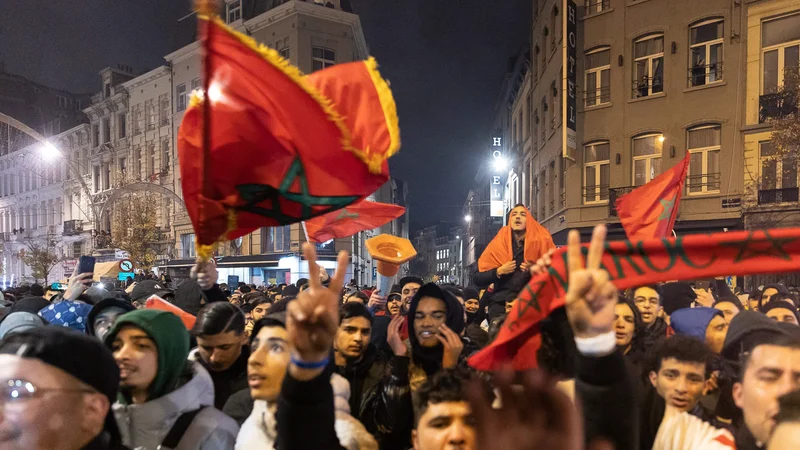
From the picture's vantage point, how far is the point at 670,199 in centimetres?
673

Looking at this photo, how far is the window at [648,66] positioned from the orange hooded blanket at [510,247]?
15.3 metres

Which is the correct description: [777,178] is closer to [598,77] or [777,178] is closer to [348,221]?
[598,77]

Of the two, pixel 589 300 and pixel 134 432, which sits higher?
pixel 589 300

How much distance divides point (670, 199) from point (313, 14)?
26466 mm

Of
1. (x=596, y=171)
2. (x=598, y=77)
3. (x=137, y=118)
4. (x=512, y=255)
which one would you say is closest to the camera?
(x=512, y=255)

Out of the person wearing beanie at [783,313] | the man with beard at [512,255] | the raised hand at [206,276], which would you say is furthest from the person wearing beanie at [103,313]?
the person wearing beanie at [783,313]

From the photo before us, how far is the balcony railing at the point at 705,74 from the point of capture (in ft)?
55.1

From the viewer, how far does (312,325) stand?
67.6 inches

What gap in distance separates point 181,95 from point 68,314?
32.8 metres

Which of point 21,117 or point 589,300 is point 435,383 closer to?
point 589,300

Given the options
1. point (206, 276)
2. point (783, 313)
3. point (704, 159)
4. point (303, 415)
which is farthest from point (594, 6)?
point (303, 415)

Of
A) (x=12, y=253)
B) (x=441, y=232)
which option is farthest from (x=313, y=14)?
(x=441, y=232)

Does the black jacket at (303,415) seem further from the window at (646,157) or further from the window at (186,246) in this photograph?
the window at (186,246)

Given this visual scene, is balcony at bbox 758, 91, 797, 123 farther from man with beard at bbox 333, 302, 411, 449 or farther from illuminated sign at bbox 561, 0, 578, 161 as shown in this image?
man with beard at bbox 333, 302, 411, 449
